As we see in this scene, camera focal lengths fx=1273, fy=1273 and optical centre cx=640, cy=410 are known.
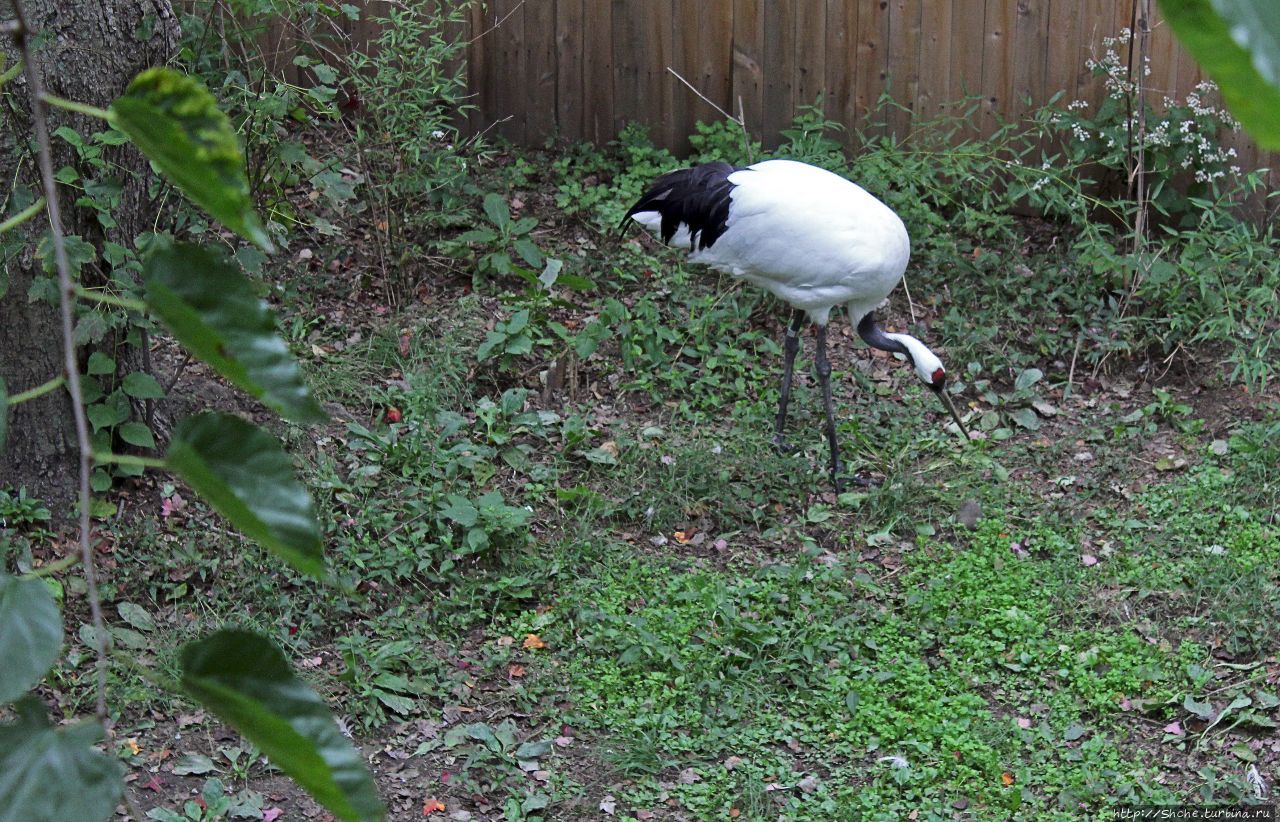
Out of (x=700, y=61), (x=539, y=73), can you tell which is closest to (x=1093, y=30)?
(x=700, y=61)

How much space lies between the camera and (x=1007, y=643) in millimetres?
4309

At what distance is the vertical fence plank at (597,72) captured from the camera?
21.7ft

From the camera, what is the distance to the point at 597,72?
22.0 ft

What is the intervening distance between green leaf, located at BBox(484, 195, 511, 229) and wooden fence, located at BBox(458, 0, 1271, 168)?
0.80 m

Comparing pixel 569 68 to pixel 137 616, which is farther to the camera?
pixel 569 68

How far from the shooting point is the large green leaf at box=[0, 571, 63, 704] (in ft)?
1.96

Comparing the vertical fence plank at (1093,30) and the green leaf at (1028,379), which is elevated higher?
the vertical fence plank at (1093,30)

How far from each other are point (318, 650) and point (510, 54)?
150 inches

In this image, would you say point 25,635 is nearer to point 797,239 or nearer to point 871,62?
point 797,239

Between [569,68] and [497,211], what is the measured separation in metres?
1.19

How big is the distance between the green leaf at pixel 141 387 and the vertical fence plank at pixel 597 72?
10.5 ft

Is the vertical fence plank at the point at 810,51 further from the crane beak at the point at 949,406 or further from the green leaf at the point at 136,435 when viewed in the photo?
the green leaf at the point at 136,435

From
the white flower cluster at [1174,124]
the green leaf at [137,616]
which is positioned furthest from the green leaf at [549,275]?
the white flower cluster at [1174,124]

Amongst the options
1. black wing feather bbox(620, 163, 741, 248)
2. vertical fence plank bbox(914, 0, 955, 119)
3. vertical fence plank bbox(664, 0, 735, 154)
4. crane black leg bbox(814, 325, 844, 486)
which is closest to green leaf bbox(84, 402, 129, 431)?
black wing feather bbox(620, 163, 741, 248)
